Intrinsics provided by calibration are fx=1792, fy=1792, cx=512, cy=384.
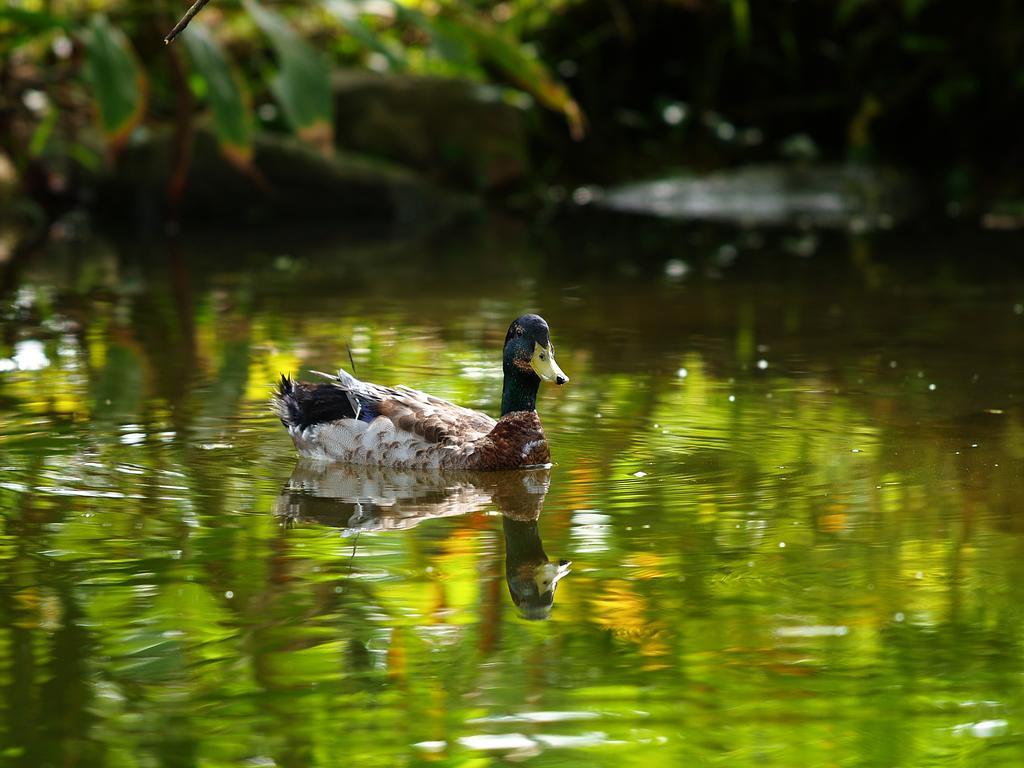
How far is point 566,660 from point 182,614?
1069mm

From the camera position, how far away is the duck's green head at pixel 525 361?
21.7 feet

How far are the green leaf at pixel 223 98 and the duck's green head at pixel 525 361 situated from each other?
274 inches

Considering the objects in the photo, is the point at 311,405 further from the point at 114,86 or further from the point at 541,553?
the point at 114,86

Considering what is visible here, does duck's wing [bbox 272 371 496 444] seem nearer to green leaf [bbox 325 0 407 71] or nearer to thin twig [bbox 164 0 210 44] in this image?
thin twig [bbox 164 0 210 44]

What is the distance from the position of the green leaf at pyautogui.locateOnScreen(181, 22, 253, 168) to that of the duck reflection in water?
22.9 ft

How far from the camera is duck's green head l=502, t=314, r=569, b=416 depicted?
6.61 m

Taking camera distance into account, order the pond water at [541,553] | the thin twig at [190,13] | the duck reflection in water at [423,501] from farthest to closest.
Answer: the duck reflection in water at [423,501] < the pond water at [541,553] < the thin twig at [190,13]

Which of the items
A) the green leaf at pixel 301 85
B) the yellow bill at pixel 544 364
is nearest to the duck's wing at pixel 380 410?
the yellow bill at pixel 544 364

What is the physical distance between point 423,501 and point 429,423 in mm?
488

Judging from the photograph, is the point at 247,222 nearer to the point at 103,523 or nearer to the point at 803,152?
the point at 803,152

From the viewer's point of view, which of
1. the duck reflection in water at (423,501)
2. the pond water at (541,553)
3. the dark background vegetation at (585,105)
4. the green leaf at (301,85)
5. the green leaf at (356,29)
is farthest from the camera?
the dark background vegetation at (585,105)

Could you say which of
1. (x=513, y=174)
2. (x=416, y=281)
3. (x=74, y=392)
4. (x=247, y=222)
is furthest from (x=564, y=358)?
(x=513, y=174)

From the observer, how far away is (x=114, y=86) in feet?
43.3

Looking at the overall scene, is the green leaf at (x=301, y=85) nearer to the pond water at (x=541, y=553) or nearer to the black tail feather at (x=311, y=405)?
the pond water at (x=541, y=553)
